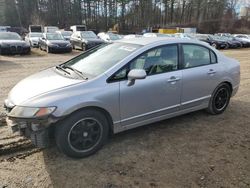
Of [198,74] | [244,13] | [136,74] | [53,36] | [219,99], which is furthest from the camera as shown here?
[244,13]

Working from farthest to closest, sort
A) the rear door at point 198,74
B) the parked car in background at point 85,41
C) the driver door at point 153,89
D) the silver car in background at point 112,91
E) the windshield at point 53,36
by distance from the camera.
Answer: the parked car in background at point 85,41 → the windshield at point 53,36 → the rear door at point 198,74 → the driver door at point 153,89 → the silver car in background at point 112,91

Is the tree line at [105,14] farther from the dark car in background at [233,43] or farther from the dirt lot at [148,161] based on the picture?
the dirt lot at [148,161]

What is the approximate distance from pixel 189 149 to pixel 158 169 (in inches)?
29.3

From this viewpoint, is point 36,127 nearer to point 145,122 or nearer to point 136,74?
point 136,74

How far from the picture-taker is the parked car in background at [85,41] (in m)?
19.7

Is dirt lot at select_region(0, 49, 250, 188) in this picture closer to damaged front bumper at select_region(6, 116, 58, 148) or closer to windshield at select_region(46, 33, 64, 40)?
damaged front bumper at select_region(6, 116, 58, 148)

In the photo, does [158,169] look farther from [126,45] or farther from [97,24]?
[97,24]

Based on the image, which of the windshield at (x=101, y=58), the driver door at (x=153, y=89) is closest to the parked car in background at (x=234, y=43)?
the driver door at (x=153, y=89)

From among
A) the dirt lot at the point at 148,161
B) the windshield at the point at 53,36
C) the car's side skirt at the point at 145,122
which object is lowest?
the dirt lot at the point at 148,161

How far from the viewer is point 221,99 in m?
5.35

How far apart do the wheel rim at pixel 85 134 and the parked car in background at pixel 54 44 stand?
14969 mm

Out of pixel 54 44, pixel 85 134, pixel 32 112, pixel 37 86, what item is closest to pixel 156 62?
pixel 85 134

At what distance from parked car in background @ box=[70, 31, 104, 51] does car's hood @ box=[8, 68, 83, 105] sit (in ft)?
52.3

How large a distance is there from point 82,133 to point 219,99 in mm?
3036
